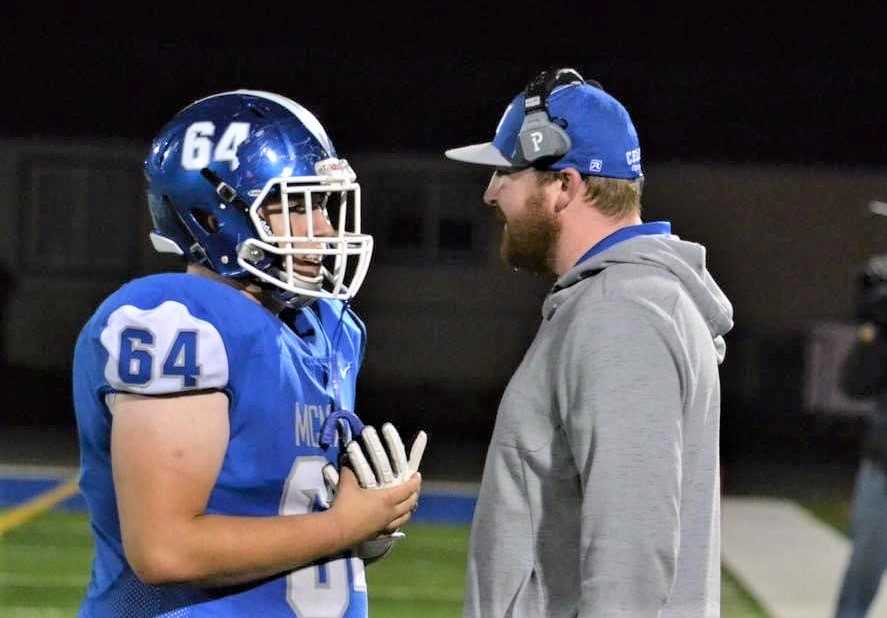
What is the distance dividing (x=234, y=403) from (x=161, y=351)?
0.15 m

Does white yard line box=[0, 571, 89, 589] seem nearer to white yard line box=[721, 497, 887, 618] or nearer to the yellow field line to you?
the yellow field line

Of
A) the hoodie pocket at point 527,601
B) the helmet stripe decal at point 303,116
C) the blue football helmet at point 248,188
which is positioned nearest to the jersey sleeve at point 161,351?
the blue football helmet at point 248,188

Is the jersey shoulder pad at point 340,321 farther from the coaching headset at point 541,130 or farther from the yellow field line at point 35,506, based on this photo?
the yellow field line at point 35,506

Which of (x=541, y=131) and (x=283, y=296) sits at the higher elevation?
(x=541, y=131)

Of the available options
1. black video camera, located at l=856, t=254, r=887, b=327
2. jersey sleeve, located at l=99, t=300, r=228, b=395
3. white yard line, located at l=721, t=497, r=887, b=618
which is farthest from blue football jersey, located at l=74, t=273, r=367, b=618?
white yard line, located at l=721, t=497, r=887, b=618

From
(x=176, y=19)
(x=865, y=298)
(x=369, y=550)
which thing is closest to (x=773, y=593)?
(x=865, y=298)

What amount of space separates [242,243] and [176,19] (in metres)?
22.8

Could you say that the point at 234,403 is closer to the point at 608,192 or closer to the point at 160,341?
the point at 160,341

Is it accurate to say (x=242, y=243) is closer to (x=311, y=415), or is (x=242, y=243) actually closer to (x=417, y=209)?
(x=311, y=415)

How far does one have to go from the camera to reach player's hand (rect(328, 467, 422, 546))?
2307mm

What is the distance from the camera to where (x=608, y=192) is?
2447mm

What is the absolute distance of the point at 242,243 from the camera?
241 cm

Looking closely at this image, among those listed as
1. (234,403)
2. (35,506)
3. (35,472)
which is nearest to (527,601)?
(234,403)

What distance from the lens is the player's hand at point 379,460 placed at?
92.6 inches
